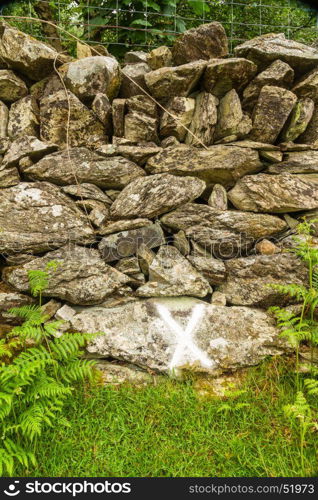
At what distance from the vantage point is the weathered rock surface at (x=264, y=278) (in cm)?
357

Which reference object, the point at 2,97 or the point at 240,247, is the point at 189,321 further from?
the point at 2,97

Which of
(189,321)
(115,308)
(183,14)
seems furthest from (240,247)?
(183,14)

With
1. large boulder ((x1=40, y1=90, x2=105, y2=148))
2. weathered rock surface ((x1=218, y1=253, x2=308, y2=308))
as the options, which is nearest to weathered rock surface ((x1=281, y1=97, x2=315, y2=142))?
weathered rock surface ((x1=218, y1=253, x2=308, y2=308))

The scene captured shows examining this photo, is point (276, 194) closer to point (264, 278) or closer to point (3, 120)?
point (264, 278)

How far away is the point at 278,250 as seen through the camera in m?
3.73

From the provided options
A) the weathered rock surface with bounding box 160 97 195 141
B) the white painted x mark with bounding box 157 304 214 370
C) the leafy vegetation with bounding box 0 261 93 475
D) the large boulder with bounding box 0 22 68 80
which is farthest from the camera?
the weathered rock surface with bounding box 160 97 195 141

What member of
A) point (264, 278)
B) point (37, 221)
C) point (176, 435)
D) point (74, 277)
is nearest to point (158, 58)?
point (37, 221)

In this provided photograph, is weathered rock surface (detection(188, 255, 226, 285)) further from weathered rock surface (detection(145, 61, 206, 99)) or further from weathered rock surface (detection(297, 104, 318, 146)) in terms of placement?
weathered rock surface (detection(145, 61, 206, 99))

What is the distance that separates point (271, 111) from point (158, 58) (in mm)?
1577

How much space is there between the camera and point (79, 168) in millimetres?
3789

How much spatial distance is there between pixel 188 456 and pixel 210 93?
3.93 metres

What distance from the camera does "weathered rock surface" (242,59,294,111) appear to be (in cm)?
385

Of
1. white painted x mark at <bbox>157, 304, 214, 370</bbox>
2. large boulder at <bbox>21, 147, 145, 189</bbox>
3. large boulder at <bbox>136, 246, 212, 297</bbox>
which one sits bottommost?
white painted x mark at <bbox>157, 304, 214, 370</bbox>

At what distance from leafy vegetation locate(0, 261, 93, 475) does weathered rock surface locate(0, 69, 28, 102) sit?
2330 mm
